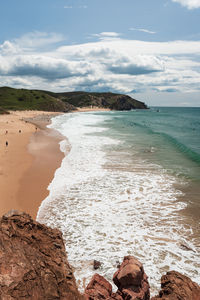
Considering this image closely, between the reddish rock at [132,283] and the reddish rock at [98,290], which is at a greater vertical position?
the reddish rock at [132,283]

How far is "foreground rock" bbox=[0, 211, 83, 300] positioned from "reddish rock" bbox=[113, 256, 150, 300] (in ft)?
4.47

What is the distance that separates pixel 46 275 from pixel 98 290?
1891mm

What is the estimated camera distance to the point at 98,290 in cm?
563

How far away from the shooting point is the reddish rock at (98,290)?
17.8 feet

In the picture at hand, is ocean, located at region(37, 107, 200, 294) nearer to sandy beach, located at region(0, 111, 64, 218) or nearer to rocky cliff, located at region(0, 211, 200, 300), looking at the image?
sandy beach, located at region(0, 111, 64, 218)

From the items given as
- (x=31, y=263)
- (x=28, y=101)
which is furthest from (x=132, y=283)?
(x=28, y=101)

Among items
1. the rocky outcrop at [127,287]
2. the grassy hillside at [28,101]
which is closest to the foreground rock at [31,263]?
the rocky outcrop at [127,287]

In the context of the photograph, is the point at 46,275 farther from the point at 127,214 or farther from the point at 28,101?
the point at 28,101

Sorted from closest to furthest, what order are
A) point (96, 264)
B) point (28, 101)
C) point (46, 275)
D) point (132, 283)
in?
point (46, 275) < point (132, 283) < point (96, 264) < point (28, 101)

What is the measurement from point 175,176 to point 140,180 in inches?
138

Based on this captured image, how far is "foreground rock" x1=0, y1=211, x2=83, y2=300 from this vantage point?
13.2 ft

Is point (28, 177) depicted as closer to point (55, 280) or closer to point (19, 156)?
point (19, 156)

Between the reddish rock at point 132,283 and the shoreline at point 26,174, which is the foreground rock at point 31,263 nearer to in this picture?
the reddish rock at point 132,283

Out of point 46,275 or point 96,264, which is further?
point 96,264
